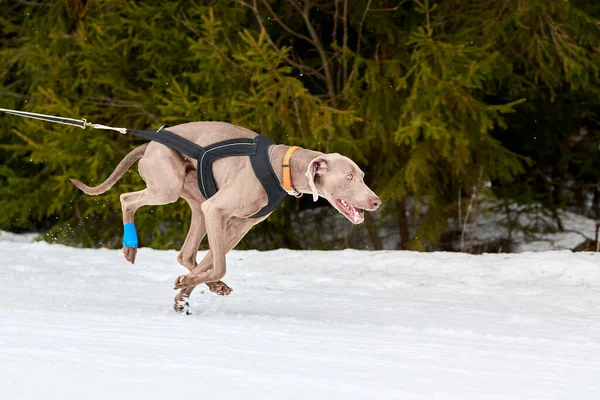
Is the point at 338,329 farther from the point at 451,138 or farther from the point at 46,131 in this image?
the point at 46,131

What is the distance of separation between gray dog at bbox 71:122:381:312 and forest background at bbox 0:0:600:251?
507cm

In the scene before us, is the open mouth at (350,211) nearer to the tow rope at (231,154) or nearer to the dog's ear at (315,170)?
the dog's ear at (315,170)

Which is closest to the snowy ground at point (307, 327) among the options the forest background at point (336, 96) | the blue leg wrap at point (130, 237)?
the blue leg wrap at point (130, 237)

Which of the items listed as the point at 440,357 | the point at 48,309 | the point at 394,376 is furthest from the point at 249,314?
the point at 394,376

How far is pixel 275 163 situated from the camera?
6.15 metres

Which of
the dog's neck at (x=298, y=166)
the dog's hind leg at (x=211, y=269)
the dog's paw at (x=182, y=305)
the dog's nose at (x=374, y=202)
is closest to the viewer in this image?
the dog's nose at (x=374, y=202)

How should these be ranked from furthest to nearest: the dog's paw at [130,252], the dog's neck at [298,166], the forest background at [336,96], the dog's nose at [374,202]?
the forest background at [336,96] → the dog's paw at [130,252] → the dog's neck at [298,166] → the dog's nose at [374,202]

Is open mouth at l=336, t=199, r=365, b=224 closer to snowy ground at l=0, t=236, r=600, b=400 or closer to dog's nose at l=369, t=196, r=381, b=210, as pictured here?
dog's nose at l=369, t=196, r=381, b=210

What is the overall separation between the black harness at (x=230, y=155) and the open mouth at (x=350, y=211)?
47 cm

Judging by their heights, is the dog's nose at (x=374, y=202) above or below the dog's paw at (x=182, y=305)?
above

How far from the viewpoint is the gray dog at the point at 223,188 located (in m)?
5.91

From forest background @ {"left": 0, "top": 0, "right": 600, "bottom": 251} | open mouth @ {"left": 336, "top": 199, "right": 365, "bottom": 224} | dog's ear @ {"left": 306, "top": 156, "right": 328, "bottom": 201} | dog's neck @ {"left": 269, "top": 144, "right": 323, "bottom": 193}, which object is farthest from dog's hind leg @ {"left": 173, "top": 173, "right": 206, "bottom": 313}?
forest background @ {"left": 0, "top": 0, "right": 600, "bottom": 251}

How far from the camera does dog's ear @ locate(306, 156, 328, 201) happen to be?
5852mm

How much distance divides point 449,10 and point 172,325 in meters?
8.55
